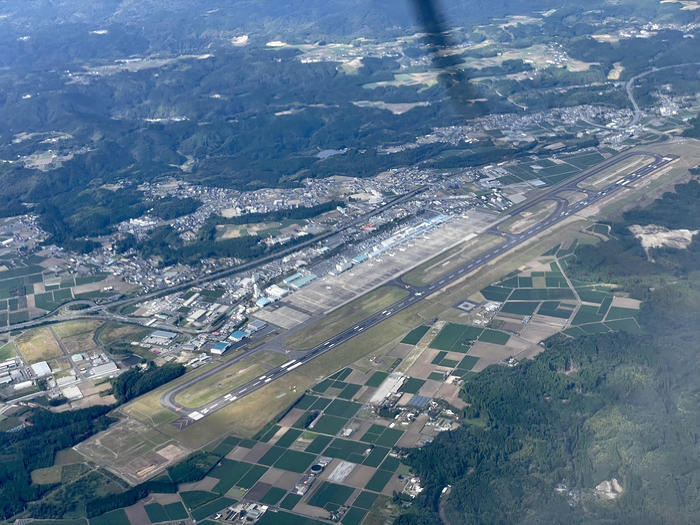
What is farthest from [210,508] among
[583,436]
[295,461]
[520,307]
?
[520,307]

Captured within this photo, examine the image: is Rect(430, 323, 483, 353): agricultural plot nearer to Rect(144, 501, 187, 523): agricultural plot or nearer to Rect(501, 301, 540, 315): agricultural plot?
Rect(501, 301, 540, 315): agricultural plot

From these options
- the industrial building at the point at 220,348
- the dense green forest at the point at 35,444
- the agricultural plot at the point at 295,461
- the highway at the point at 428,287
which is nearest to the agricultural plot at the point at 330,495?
the agricultural plot at the point at 295,461

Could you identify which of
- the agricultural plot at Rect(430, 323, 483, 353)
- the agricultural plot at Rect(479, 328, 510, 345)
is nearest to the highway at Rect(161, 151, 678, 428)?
the agricultural plot at Rect(430, 323, 483, 353)

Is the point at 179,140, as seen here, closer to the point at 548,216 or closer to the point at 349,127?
the point at 349,127

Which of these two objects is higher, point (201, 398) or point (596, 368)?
point (201, 398)

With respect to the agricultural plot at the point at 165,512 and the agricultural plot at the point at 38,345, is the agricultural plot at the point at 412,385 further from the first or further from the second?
the agricultural plot at the point at 38,345

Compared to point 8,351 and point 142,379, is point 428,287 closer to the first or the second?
point 142,379

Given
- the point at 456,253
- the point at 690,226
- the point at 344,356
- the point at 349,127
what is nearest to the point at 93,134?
the point at 349,127
